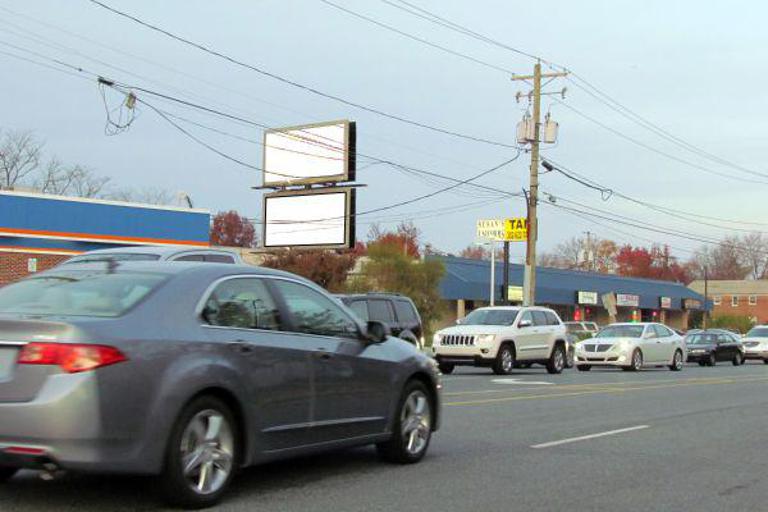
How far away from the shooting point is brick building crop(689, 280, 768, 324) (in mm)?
111125

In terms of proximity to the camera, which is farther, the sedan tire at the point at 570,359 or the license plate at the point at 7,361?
the sedan tire at the point at 570,359

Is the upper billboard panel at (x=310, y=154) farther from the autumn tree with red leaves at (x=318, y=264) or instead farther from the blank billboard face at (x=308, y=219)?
the autumn tree with red leaves at (x=318, y=264)

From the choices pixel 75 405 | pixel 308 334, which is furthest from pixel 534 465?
pixel 75 405

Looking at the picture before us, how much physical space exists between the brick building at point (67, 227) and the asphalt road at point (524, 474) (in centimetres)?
2396

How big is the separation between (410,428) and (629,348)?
2068 centimetres

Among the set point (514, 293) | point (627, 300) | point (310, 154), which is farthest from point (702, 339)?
point (627, 300)

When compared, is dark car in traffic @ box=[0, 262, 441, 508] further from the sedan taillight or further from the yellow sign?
the yellow sign

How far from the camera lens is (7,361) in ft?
18.7

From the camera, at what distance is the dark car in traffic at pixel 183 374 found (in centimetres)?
557

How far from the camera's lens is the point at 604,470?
8484 mm

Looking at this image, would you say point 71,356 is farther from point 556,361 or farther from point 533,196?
point 533,196

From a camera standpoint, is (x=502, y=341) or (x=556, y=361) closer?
(x=502, y=341)

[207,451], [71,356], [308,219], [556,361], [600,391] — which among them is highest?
[308,219]

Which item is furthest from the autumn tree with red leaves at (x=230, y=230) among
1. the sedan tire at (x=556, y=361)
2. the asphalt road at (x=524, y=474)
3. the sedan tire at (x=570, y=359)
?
the asphalt road at (x=524, y=474)
